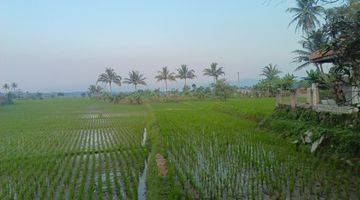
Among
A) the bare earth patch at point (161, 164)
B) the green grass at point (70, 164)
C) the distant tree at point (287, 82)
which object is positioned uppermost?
the distant tree at point (287, 82)

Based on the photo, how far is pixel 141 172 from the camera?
8523mm

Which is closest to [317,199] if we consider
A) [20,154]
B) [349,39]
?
[349,39]

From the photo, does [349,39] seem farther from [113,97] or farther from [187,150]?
[113,97]

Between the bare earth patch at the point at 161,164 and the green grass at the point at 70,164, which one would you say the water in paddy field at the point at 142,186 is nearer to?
the green grass at the point at 70,164

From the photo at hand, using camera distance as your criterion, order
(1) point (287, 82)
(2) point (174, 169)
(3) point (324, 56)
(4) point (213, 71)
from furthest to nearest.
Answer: (4) point (213, 71) < (1) point (287, 82) < (3) point (324, 56) < (2) point (174, 169)

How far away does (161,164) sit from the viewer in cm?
894

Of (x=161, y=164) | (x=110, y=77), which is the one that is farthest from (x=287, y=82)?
(x=110, y=77)

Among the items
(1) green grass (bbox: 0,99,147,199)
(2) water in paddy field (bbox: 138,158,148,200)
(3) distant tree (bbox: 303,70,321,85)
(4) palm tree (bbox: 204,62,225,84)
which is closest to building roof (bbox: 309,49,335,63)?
(3) distant tree (bbox: 303,70,321,85)

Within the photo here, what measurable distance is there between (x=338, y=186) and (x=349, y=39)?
2.87m

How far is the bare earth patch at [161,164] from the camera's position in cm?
797

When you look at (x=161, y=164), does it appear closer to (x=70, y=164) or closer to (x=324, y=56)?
(x=70, y=164)

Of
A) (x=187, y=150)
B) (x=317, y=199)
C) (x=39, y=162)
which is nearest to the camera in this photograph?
(x=317, y=199)

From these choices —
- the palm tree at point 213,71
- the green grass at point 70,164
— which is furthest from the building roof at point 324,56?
the palm tree at point 213,71

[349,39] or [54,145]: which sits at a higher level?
[349,39]
